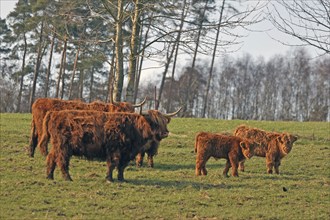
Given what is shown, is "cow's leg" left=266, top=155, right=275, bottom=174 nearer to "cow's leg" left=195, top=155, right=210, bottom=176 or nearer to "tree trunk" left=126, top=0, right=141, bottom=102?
"cow's leg" left=195, top=155, right=210, bottom=176

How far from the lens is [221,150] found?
538 inches

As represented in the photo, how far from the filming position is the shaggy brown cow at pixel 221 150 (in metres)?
13.6

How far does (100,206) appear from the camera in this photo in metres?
9.62

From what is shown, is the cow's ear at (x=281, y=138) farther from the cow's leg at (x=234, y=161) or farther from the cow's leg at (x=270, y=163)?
the cow's leg at (x=234, y=161)

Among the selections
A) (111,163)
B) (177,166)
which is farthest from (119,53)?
(111,163)

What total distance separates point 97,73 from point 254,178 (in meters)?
43.6

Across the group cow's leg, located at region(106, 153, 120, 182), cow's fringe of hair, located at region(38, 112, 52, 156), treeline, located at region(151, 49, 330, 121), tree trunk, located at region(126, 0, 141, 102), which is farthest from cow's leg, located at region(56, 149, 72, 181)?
treeline, located at region(151, 49, 330, 121)

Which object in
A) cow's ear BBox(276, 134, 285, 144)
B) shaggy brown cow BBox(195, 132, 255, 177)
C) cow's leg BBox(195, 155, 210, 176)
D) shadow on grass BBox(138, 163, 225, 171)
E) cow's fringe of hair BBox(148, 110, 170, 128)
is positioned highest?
cow's fringe of hair BBox(148, 110, 170, 128)

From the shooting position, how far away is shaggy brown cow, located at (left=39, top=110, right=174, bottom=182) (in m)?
11.7

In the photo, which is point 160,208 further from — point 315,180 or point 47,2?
point 47,2

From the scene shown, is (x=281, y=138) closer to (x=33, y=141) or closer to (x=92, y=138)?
(x=92, y=138)

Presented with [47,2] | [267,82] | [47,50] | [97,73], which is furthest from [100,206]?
[267,82]

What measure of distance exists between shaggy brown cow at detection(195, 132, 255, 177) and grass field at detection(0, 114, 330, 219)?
374 mm

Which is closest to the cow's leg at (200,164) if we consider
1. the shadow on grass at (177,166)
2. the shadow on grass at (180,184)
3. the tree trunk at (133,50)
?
the shadow on grass at (180,184)
